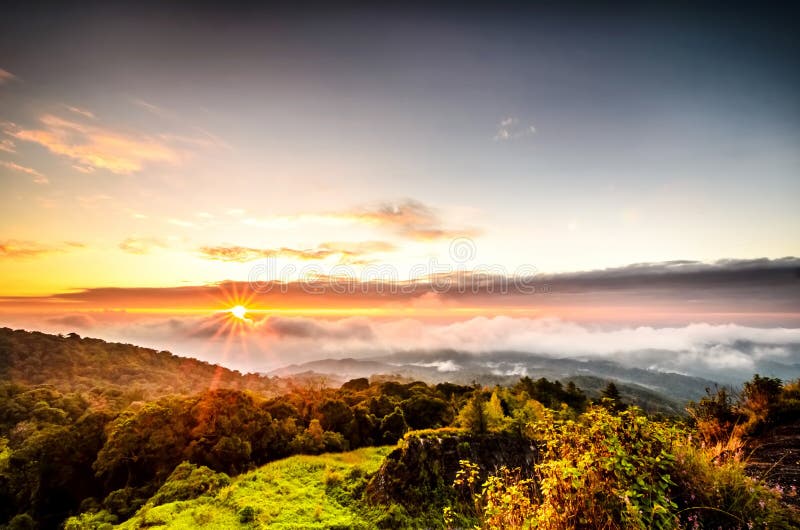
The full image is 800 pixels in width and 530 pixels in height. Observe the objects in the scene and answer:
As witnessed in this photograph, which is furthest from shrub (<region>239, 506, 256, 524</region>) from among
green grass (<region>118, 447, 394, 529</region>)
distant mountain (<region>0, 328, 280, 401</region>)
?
distant mountain (<region>0, 328, 280, 401</region>)

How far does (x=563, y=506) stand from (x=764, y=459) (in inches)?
293

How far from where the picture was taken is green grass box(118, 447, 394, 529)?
16094 millimetres

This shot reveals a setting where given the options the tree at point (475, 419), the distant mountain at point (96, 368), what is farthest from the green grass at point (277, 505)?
the distant mountain at point (96, 368)

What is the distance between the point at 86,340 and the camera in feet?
359

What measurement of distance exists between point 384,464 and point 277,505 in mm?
6158

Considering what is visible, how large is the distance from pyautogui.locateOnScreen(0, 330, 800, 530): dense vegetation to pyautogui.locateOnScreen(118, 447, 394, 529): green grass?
0.11 metres

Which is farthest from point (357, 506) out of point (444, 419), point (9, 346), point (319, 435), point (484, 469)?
point (9, 346)

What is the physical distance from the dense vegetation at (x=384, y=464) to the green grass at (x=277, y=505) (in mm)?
106

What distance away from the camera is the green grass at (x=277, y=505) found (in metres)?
16.1

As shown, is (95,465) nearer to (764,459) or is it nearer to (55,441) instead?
(55,441)

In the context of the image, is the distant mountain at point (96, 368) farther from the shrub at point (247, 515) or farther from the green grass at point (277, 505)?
the shrub at point (247, 515)

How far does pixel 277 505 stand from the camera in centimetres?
1803

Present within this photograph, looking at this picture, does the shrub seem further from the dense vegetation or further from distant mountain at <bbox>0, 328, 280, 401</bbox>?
distant mountain at <bbox>0, 328, 280, 401</bbox>

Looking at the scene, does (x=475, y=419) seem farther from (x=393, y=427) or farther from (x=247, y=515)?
(x=393, y=427)
